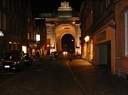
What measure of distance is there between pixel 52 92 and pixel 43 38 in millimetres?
113693

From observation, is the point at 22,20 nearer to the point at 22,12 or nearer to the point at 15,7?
the point at 22,12

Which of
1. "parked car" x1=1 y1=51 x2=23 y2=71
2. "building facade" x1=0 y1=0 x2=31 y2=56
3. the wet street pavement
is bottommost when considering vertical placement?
the wet street pavement

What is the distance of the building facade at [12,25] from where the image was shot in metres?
60.0

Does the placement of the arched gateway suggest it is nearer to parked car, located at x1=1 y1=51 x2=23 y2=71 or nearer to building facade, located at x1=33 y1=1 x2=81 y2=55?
building facade, located at x1=33 y1=1 x2=81 y2=55

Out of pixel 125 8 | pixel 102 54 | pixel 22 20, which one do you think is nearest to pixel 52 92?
pixel 125 8

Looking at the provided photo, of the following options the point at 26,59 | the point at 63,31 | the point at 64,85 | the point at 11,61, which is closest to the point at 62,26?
the point at 63,31

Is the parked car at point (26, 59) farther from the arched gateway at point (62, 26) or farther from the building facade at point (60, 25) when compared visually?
the arched gateway at point (62, 26)

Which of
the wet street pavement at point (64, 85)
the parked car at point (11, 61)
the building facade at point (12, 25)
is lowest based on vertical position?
the wet street pavement at point (64, 85)

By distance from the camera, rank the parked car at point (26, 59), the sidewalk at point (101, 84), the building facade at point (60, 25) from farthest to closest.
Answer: the building facade at point (60, 25) < the parked car at point (26, 59) < the sidewalk at point (101, 84)

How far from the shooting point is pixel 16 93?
19422mm

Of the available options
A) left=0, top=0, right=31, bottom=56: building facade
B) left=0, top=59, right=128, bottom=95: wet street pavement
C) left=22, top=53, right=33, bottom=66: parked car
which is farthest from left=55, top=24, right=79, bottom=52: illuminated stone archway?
left=0, top=59, right=128, bottom=95: wet street pavement

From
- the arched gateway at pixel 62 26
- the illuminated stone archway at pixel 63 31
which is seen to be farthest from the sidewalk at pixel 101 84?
the illuminated stone archway at pixel 63 31

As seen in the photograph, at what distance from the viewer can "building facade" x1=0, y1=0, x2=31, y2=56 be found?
59969 mm

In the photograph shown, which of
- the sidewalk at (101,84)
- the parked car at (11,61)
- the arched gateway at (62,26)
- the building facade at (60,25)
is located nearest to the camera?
the sidewalk at (101,84)
